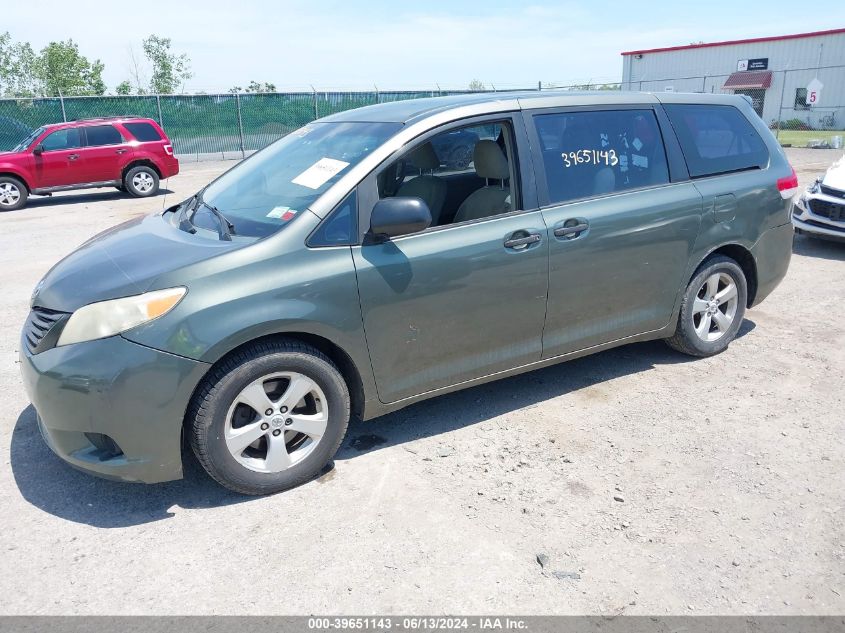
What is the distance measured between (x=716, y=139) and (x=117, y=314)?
404cm

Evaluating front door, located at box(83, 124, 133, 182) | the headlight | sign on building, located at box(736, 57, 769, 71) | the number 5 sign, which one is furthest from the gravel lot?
sign on building, located at box(736, 57, 769, 71)

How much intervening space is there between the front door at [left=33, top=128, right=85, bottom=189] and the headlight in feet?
43.0

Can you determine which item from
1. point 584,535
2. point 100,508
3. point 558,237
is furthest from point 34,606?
point 558,237

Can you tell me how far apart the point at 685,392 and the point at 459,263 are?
192cm

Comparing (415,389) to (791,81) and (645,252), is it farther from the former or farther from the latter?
(791,81)

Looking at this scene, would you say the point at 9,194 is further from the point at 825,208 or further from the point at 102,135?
the point at 825,208

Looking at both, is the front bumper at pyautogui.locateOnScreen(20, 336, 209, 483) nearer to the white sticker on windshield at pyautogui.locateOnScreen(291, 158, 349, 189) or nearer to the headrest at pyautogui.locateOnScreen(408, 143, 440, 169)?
the white sticker on windshield at pyautogui.locateOnScreen(291, 158, 349, 189)

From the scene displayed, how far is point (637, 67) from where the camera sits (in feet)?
155

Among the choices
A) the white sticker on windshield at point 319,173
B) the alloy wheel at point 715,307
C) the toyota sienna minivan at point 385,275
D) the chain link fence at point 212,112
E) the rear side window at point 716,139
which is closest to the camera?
the toyota sienna minivan at point 385,275

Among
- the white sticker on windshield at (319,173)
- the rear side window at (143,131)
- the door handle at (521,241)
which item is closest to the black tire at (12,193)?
the rear side window at (143,131)

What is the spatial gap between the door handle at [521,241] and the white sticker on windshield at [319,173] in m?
0.99

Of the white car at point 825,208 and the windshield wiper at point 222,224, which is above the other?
the windshield wiper at point 222,224

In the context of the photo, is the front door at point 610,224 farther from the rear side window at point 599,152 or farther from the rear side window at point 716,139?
the rear side window at point 716,139

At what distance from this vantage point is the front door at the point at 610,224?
4.04 m
